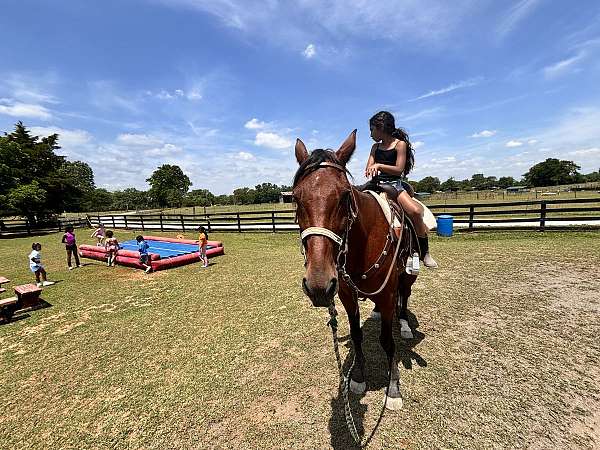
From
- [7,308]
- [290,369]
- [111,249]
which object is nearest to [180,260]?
[111,249]

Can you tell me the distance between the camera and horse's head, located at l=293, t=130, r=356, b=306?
2.01 metres

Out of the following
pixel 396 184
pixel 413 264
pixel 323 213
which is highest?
pixel 396 184

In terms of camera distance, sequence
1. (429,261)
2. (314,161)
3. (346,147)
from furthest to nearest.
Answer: (429,261)
(346,147)
(314,161)

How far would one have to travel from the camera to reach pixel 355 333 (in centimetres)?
379

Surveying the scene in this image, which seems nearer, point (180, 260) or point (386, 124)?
point (386, 124)

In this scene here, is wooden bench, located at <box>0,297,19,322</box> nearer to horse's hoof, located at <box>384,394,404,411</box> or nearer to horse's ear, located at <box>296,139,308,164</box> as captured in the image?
horse's ear, located at <box>296,139,308,164</box>

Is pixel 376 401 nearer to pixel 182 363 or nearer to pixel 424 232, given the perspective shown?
pixel 424 232

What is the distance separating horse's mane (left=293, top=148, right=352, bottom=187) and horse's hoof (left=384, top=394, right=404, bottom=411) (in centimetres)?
293

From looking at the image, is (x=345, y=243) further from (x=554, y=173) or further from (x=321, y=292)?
(x=554, y=173)

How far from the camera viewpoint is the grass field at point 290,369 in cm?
315

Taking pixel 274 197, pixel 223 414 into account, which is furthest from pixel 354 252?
pixel 274 197

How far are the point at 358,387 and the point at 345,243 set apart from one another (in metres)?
2.50

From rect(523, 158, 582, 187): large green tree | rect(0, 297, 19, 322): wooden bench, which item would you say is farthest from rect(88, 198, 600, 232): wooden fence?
rect(523, 158, 582, 187): large green tree

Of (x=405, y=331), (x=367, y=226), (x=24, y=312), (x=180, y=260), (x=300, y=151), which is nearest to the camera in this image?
(x=300, y=151)
